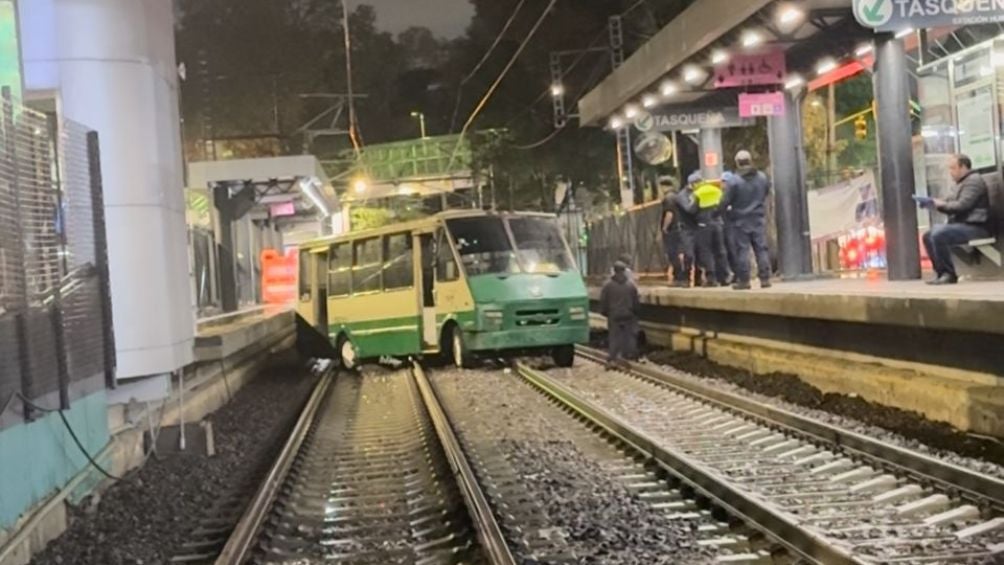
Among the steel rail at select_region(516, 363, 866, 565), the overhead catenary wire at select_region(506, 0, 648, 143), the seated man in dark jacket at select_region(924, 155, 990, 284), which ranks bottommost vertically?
the steel rail at select_region(516, 363, 866, 565)

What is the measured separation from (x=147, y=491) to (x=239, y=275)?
26.8 m

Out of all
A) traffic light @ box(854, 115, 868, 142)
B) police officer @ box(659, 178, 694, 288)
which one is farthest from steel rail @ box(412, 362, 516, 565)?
traffic light @ box(854, 115, 868, 142)

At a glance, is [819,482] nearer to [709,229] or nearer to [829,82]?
[709,229]

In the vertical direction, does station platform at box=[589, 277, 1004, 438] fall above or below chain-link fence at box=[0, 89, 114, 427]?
below

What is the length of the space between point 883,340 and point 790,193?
6.56 meters

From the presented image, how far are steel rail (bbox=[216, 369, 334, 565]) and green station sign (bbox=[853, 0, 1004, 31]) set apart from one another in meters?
7.84

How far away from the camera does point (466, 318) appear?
2003 cm

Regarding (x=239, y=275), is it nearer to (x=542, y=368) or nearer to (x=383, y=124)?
(x=542, y=368)

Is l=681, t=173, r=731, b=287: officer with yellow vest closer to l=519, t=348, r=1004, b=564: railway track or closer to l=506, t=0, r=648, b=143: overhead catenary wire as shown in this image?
l=519, t=348, r=1004, b=564: railway track

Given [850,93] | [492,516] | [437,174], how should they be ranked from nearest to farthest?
[492,516], [850,93], [437,174]

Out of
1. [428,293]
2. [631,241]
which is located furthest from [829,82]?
[631,241]

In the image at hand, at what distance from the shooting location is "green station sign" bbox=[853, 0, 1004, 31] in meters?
13.3

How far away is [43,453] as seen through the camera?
866cm

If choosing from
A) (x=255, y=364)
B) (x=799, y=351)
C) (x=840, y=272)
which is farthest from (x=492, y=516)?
(x=255, y=364)
